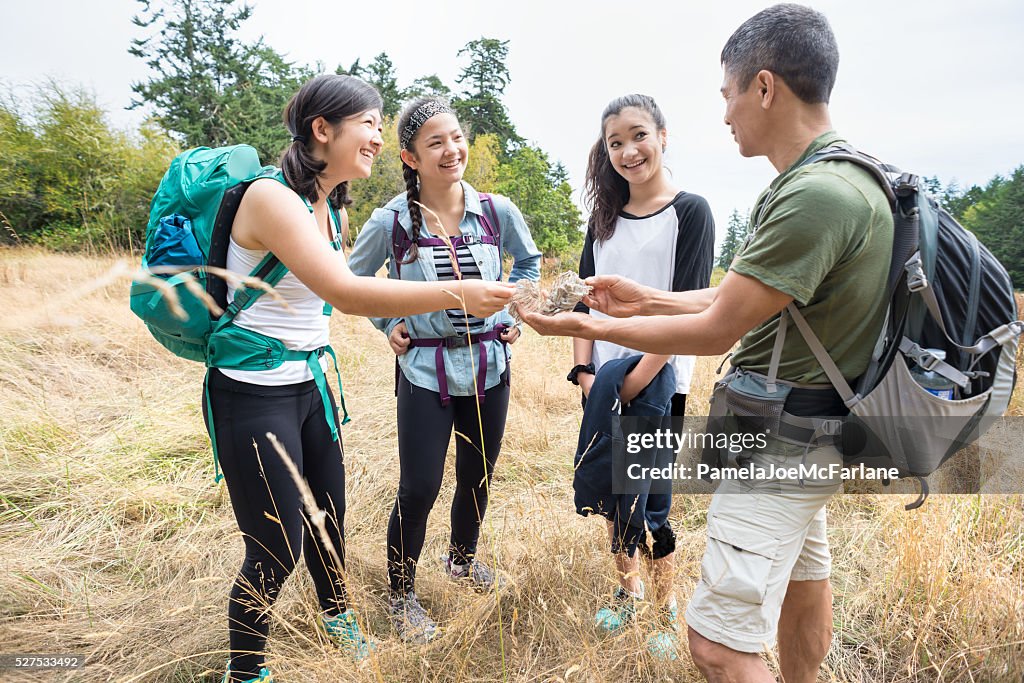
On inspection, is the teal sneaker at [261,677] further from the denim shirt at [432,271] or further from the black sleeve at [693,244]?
the black sleeve at [693,244]

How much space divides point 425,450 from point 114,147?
22.7 m

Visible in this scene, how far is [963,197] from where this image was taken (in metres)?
57.0

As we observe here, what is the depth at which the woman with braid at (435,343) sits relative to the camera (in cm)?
245

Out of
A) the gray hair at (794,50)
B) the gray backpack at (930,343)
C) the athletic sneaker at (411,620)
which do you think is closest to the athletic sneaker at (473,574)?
the athletic sneaker at (411,620)

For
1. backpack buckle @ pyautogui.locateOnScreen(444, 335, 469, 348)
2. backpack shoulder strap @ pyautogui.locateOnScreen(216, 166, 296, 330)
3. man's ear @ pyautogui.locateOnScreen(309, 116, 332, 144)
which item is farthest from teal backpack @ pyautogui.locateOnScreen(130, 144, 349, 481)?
backpack buckle @ pyautogui.locateOnScreen(444, 335, 469, 348)

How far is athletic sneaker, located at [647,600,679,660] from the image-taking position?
2.13 metres

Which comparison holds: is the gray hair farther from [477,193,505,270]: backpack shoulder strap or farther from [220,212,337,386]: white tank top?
[220,212,337,386]: white tank top

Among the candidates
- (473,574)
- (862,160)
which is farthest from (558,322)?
(473,574)

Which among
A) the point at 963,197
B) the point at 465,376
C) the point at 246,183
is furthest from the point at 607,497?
the point at 963,197

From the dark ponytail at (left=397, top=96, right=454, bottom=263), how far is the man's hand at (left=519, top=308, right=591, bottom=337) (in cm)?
70

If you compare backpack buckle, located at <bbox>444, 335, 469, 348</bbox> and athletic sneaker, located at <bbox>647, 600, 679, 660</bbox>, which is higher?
backpack buckle, located at <bbox>444, 335, 469, 348</bbox>

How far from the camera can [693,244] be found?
7.61 ft

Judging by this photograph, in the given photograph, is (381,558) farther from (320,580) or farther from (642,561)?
(642,561)

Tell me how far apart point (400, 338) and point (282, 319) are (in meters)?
0.65
